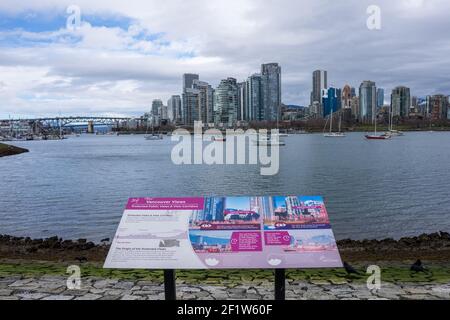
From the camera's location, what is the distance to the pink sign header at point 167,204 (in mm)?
5834

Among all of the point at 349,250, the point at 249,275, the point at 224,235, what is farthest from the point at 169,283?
the point at 349,250

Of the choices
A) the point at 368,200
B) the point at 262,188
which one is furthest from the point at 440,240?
the point at 262,188

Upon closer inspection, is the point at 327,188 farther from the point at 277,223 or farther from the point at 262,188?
the point at 277,223

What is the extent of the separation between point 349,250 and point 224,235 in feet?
28.4

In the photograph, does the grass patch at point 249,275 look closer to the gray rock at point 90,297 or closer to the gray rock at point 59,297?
the gray rock at point 90,297

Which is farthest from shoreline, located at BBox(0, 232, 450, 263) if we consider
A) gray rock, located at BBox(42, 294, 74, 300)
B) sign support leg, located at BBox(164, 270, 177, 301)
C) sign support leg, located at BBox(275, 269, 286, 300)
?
sign support leg, located at BBox(164, 270, 177, 301)

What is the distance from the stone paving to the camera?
6.82m

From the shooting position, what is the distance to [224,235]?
549 centimetres

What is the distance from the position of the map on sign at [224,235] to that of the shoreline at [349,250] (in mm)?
6475

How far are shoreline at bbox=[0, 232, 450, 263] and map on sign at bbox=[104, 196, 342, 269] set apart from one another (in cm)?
647

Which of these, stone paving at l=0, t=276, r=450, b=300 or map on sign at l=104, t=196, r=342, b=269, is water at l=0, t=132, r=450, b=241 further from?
map on sign at l=104, t=196, r=342, b=269

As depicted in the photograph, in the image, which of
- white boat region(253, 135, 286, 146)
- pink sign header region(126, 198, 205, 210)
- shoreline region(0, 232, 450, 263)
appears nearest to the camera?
pink sign header region(126, 198, 205, 210)

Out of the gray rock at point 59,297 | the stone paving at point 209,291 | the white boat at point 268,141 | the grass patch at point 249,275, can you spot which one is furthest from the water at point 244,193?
the white boat at point 268,141
